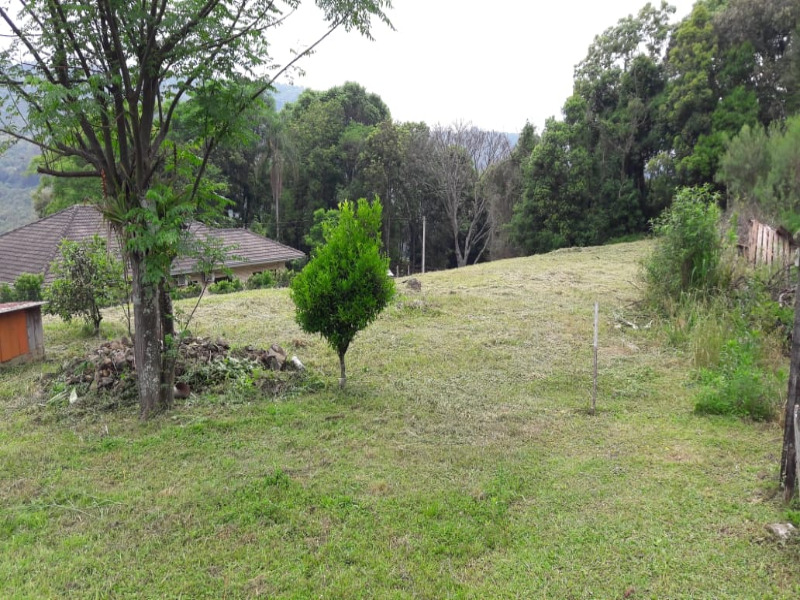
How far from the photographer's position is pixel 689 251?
8.82m

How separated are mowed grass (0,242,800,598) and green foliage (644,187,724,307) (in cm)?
263

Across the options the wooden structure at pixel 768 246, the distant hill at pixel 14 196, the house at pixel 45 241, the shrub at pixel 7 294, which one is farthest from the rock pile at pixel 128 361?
the distant hill at pixel 14 196

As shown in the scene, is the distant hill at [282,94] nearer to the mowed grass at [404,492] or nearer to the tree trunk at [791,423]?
the mowed grass at [404,492]

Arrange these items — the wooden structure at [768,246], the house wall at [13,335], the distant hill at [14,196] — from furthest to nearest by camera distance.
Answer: the distant hill at [14,196], the wooden structure at [768,246], the house wall at [13,335]

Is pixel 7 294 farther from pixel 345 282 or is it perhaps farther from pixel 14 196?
pixel 14 196

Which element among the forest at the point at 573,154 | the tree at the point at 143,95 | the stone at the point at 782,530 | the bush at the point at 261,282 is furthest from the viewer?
the forest at the point at 573,154

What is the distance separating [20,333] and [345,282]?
14.7 ft

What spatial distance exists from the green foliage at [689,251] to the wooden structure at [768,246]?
1183 millimetres

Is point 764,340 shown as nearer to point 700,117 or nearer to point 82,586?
point 82,586

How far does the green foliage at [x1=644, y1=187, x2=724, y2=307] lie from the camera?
8.75m

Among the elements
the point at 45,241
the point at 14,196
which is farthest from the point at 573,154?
the point at 14,196

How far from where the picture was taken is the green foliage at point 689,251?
28.7 ft

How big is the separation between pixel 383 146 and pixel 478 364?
22996 millimetres

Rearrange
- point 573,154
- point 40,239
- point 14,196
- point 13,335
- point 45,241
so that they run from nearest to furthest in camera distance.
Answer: point 13,335
point 45,241
point 40,239
point 573,154
point 14,196
